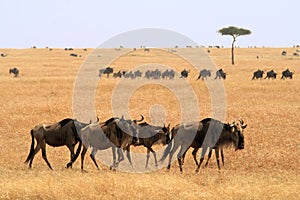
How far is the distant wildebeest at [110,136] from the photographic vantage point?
12.1 m

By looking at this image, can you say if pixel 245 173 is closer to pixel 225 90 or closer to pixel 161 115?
pixel 161 115

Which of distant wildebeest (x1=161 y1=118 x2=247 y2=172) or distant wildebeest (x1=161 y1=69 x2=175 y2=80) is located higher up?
distant wildebeest (x1=161 y1=69 x2=175 y2=80)

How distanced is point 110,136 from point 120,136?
0.25 m

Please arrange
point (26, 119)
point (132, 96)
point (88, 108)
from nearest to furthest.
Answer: point (26, 119) → point (88, 108) → point (132, 96)

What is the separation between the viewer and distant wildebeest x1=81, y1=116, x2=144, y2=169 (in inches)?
475

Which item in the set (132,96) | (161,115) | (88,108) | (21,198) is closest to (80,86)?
(132,96)

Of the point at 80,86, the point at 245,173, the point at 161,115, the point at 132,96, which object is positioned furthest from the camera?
the point at 80,86

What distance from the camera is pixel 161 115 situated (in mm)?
21094

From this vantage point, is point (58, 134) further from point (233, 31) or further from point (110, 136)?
point (233, 31)

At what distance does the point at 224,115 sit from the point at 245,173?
9315mm

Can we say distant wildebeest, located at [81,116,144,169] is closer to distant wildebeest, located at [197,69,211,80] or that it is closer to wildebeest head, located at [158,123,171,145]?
wildebeest head, located at [158,123,171,145]

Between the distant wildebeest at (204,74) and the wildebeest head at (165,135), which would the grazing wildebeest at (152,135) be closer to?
the wildebeest head at (165,135)

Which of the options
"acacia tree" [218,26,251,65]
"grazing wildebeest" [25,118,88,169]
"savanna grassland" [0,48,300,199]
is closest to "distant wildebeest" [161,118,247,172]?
"savanna grassland" [0,48,300,199]

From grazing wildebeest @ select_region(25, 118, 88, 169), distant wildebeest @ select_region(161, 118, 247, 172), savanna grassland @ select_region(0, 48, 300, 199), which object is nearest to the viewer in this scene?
savanna grassland @ select_region(0, 48, 300, 199)
